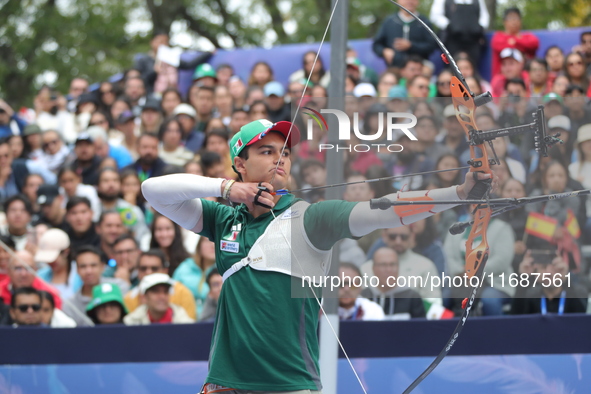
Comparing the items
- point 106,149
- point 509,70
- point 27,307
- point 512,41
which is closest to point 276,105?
point 106,149

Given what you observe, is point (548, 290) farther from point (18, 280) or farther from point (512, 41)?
point (512, 41)

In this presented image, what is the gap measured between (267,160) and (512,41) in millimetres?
6117

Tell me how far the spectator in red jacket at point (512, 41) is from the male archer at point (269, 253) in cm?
587

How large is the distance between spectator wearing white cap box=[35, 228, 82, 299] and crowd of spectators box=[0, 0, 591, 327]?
0.04 feet

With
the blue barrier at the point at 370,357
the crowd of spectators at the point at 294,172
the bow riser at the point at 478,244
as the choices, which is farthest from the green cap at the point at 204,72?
the bow riser at the point at 478,244

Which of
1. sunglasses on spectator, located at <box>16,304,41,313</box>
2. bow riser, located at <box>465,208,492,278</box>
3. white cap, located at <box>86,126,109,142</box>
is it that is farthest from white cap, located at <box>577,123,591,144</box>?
white cap, located at <box>86,126,109,142</box>

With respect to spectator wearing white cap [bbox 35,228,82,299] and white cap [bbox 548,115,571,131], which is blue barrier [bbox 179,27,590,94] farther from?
white cap [bbox 548,115,571,131]

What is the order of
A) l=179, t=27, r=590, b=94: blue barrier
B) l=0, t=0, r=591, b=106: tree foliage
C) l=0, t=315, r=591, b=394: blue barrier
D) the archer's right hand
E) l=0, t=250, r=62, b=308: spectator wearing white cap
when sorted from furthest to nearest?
1. l=0, t=0, r=591, b=106: tree foliage
2. l=179, t=27, r=590, b=94: blue barrier
3. l=0, t=250, r=62, b=308: spectator wearing white cap
4. l=0, t=315, r=591, b=394: blue barrier
5. the archer's right hand

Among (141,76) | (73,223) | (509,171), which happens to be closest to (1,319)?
(73,223)

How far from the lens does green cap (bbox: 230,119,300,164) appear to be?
3555 mm

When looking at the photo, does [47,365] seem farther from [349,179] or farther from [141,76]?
[141,76]

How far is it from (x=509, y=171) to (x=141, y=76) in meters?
7.83

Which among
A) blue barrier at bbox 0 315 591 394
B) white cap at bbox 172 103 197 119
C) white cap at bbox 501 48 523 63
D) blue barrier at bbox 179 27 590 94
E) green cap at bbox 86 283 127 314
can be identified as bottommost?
blue barrier at bbox 0 315 591 394

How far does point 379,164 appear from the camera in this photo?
398cm
